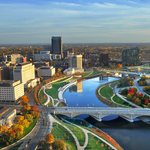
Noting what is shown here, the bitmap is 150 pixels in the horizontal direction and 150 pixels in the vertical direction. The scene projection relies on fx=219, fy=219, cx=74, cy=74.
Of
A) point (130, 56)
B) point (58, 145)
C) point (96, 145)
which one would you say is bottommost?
point (96, 145)

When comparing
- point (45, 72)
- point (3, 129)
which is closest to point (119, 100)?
point (3, 129)

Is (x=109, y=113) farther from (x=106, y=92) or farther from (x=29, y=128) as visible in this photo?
(x=106, y=92)

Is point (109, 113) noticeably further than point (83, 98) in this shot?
No

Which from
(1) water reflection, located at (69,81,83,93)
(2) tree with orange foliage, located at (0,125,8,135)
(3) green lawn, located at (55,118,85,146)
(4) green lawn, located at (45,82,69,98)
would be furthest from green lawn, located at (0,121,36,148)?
(1) water reflection, located at (69,81,83,93)

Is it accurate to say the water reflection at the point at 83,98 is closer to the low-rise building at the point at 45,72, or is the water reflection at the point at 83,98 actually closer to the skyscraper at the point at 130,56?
the low-rise building at the point at 45,72

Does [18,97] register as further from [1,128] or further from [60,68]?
[60,68]

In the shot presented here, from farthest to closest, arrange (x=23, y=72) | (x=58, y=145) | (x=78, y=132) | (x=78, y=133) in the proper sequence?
1. (x=23, y=72)
2. (x=78, y=132)
3. (x=78, y=133)
4. (x=58, y=145)

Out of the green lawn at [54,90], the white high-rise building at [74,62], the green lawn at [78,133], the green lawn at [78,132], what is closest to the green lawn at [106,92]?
the green lawn at [54,90]

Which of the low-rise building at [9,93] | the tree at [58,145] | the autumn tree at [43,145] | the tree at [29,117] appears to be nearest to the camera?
the tree at [58,145]

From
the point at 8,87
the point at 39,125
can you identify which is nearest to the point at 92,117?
the point at 39,125
